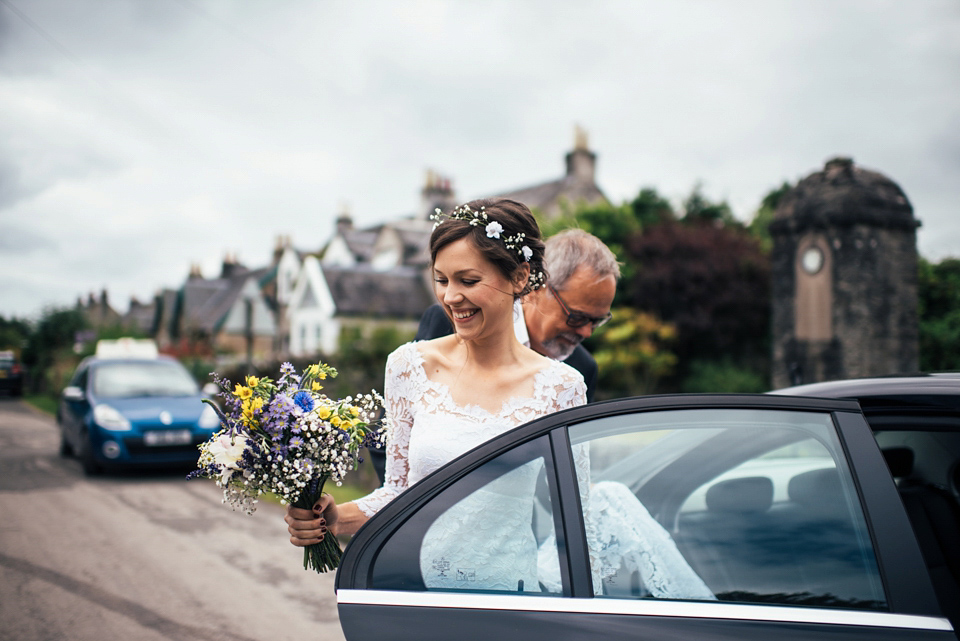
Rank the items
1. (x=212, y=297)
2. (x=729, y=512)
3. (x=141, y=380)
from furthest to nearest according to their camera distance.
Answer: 1. (x=212, y=297)
2. (x=141, y=380)
3. (x=729, y=512)

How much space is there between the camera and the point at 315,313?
3397cm

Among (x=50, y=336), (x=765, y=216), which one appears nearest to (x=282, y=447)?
(x=765, y=216)

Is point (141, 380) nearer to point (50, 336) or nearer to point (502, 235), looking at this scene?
point (502, 235)

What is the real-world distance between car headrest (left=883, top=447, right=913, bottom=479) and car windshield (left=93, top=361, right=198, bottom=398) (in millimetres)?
8902

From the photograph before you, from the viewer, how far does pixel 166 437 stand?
8.30m

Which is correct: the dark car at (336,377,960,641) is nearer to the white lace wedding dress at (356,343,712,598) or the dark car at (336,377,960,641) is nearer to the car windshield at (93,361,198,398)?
the white lace wedding dress at (356,343,712,598)

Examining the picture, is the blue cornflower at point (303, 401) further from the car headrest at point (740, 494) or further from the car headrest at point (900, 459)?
the car headrest at point (900, 459)

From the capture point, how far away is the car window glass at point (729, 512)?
1.65m

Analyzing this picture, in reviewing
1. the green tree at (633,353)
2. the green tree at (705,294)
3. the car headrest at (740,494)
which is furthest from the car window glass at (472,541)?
the green tree at (705,294)

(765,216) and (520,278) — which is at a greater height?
(765,216)

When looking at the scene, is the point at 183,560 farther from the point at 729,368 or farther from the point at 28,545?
the point at 729,368

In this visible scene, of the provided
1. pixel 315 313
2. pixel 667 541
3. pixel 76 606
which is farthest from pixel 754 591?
pixel 315 313

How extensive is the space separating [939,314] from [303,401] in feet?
51.6

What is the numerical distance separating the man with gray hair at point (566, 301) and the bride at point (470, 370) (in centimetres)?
65
